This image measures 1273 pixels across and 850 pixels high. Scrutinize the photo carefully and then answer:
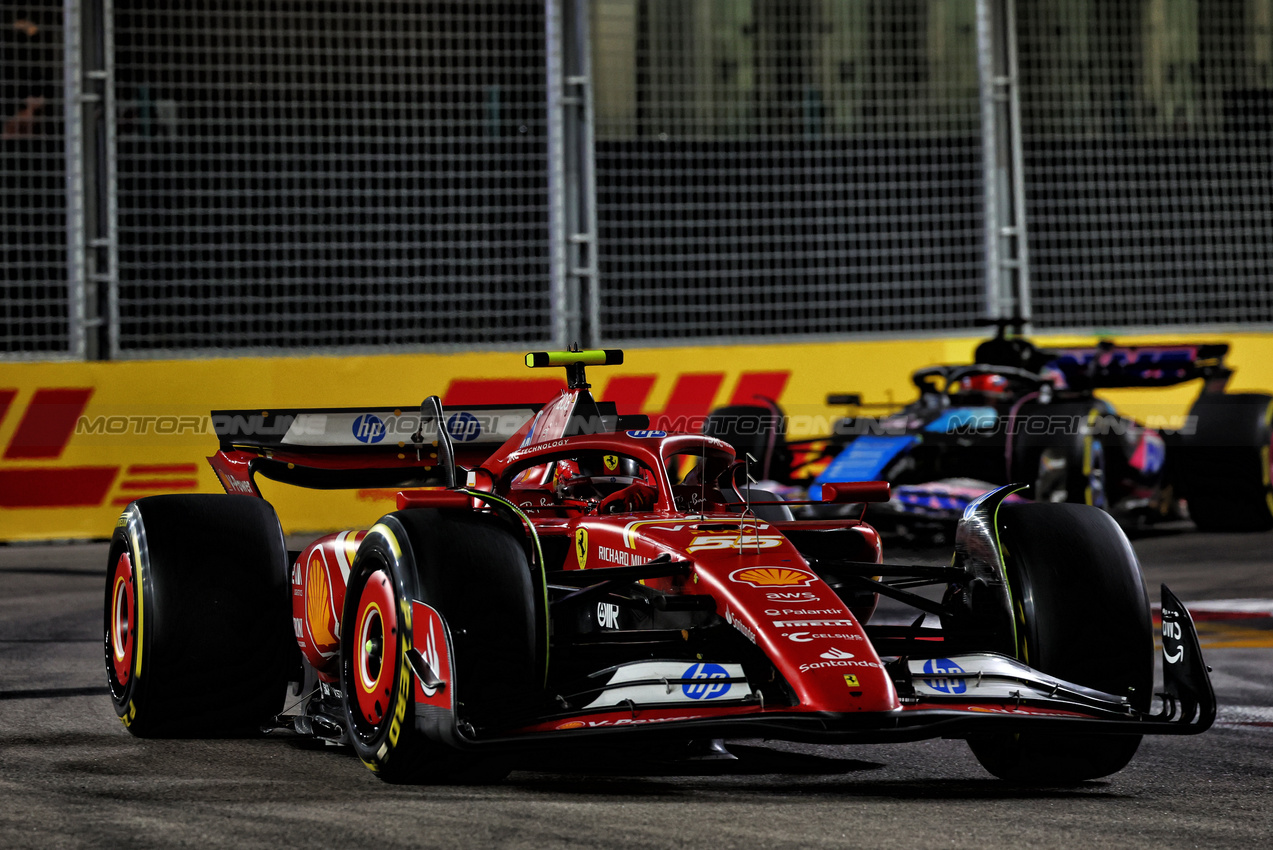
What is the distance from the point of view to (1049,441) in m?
11.1

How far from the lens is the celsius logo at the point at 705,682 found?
400 cm

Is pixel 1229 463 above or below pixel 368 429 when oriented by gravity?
below

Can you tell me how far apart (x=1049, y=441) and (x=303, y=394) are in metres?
5.39

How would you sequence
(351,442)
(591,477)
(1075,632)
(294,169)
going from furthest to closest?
(294,169) → (351,442) → (591,477) → (1075,632)

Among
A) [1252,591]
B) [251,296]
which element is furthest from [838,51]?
[1252,591]

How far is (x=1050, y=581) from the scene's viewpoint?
459 centimetres

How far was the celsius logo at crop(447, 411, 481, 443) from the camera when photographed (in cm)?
639

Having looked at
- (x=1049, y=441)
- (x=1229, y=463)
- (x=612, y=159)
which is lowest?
(x=1229, y=463)

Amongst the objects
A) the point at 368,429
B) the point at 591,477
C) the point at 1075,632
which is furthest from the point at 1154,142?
the point at 1075,632

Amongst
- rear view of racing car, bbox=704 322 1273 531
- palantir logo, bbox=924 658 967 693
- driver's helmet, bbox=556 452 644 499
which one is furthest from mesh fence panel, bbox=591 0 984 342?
palantir logo, bbox=924 658 967 693

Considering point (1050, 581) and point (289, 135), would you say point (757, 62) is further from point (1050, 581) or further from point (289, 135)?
point (1050, 581)

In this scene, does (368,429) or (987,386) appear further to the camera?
(987,386)

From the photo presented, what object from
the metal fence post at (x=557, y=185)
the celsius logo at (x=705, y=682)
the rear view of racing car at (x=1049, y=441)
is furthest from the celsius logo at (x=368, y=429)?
the metal fence post at (x=557, y=185)

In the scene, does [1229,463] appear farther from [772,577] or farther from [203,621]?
[203,621]
